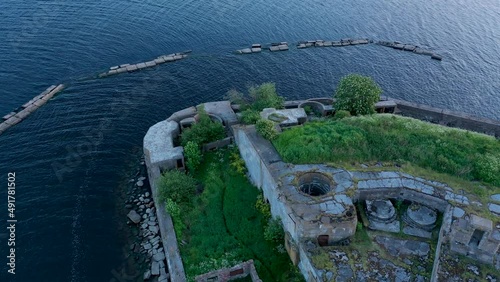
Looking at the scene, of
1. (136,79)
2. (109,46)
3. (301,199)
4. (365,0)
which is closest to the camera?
(301,199)

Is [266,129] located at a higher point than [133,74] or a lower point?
lower

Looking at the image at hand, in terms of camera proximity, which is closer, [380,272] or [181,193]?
[380,272]

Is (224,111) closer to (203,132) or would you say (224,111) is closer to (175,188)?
(203,132)

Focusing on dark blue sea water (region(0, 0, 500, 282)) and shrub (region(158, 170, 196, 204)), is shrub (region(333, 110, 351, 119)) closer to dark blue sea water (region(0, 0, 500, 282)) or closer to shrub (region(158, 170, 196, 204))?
dark blue sea water (region(0, 0, 500, 282))

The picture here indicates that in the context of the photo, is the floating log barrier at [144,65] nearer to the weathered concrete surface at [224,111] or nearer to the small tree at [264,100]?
the weathered concrete surface at [224,111]

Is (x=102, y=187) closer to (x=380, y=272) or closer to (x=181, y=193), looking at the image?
(x=181, y=193)

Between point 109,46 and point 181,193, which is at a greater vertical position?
point 109,46

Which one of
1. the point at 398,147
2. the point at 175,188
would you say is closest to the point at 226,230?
the point at 175,188

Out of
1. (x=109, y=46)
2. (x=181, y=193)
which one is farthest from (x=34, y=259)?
(x=109, y=46)
